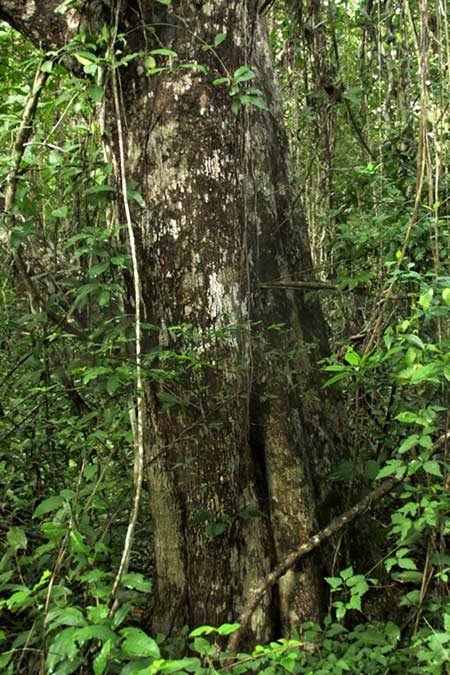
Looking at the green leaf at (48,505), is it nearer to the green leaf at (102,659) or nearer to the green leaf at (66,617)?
the green leaf at (66,617)

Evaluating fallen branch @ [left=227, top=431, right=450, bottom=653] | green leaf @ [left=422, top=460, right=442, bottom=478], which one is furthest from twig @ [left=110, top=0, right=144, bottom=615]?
green leaf @ [left=422, top=460, right=442, bottom=478]

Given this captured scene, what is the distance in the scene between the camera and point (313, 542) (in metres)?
2.55

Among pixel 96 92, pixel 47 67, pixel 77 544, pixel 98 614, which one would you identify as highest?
pixel 47 67

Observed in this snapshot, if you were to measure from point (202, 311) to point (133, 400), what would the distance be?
40cm

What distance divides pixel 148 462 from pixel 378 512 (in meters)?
1.20

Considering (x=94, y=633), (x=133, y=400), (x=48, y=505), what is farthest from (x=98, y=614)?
(x=133, y=400)

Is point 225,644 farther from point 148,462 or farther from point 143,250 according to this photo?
point 143,250

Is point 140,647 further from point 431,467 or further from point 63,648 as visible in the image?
point 431,467

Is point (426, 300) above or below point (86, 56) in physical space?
below

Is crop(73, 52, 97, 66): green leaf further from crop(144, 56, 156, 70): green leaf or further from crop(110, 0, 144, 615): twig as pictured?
crop(144, 56, 156, 70): green leaf

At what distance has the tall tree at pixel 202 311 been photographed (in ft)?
8.20

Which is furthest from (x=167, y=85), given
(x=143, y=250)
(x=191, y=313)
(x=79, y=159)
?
(x=191, y=313)

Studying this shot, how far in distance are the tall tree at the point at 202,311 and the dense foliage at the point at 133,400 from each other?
7cm

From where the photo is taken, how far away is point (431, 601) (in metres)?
2.31
